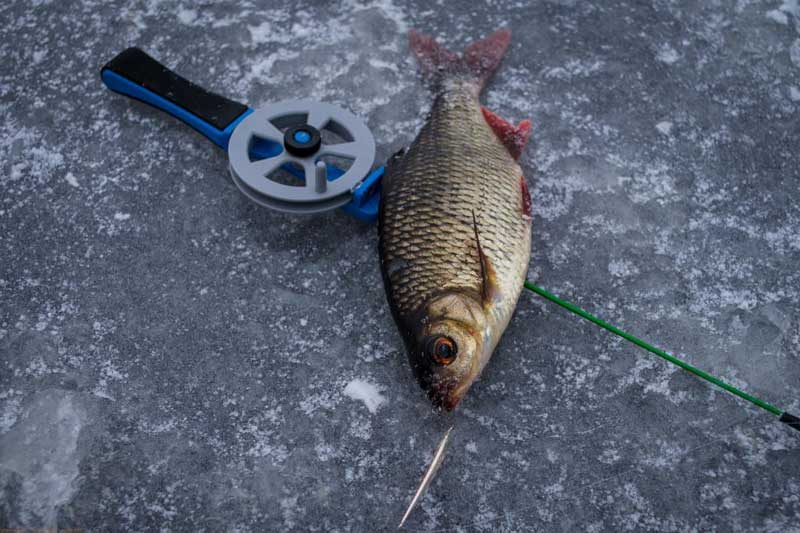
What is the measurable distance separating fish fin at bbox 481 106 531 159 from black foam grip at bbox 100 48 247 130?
0.75 m

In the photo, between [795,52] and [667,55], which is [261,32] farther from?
[795,52]

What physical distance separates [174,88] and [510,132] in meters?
1.04

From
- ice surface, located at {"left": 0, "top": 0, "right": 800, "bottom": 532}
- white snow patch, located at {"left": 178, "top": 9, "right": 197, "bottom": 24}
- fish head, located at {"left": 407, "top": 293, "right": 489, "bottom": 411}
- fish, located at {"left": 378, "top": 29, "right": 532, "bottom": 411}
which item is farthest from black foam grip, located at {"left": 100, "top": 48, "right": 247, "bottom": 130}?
fish head, located at {"left": 407, "top": 293, "right": 489, "bottom": 411}

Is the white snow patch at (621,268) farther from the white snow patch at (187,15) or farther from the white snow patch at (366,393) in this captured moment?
the white snow patch at (187,15)

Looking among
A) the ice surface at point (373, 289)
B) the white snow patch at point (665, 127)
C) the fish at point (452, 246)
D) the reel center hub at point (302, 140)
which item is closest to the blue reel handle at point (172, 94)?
the ice surface at point (373, 289)

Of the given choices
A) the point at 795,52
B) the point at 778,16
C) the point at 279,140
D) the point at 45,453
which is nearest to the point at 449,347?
the point at 279,140

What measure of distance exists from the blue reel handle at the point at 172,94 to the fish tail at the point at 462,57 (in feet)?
2.12

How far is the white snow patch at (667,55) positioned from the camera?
2.52 meters

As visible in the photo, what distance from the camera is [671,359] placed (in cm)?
178

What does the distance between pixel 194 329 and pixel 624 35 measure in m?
1.80

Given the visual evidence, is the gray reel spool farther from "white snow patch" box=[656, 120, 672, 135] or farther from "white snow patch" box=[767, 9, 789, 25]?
"white snow patch" box=[767, 9, 789, 25]

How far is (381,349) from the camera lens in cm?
190

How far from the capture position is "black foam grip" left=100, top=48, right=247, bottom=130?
2148mm

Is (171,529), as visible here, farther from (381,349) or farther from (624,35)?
(624,35)
